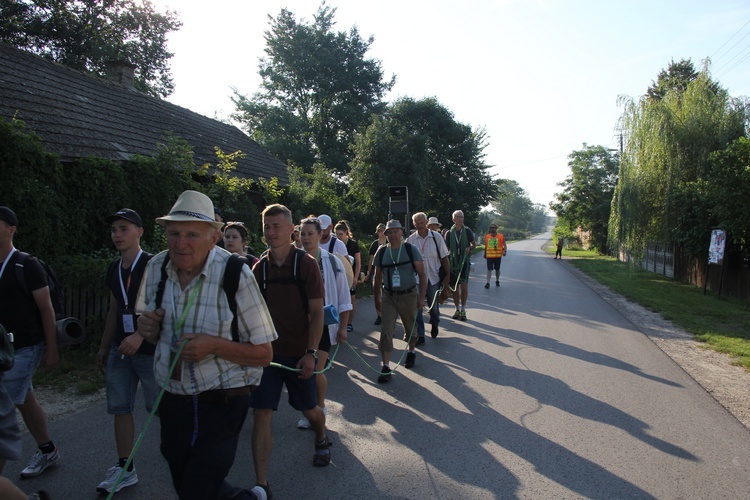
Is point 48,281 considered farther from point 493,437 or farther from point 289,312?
point 493,437

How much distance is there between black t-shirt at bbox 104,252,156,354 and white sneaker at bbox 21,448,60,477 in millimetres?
1045

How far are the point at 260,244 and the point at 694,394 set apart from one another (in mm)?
8558

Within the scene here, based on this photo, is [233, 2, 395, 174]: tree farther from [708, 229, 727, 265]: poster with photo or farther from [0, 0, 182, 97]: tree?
[708, 229, 727, 265]: poster with photo

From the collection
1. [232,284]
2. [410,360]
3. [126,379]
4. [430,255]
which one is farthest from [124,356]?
[430,255]

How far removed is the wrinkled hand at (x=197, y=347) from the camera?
2.12 m

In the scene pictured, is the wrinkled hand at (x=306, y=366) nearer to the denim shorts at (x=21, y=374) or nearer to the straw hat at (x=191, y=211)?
the straw hat at (x=191, y=211)

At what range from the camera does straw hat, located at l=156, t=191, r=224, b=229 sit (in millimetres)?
2250

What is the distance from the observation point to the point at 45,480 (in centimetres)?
354

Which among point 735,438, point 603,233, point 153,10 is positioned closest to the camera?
point 735,438

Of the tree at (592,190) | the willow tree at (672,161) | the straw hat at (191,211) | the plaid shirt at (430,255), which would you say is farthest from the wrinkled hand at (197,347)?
the tree at (592,190)

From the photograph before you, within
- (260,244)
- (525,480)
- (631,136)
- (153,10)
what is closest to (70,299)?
(260,244)

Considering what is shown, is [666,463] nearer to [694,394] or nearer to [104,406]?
[694,394]

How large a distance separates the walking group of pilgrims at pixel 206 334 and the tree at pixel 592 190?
1490 inches

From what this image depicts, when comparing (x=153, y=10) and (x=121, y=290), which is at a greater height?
(x=153, y=10)
